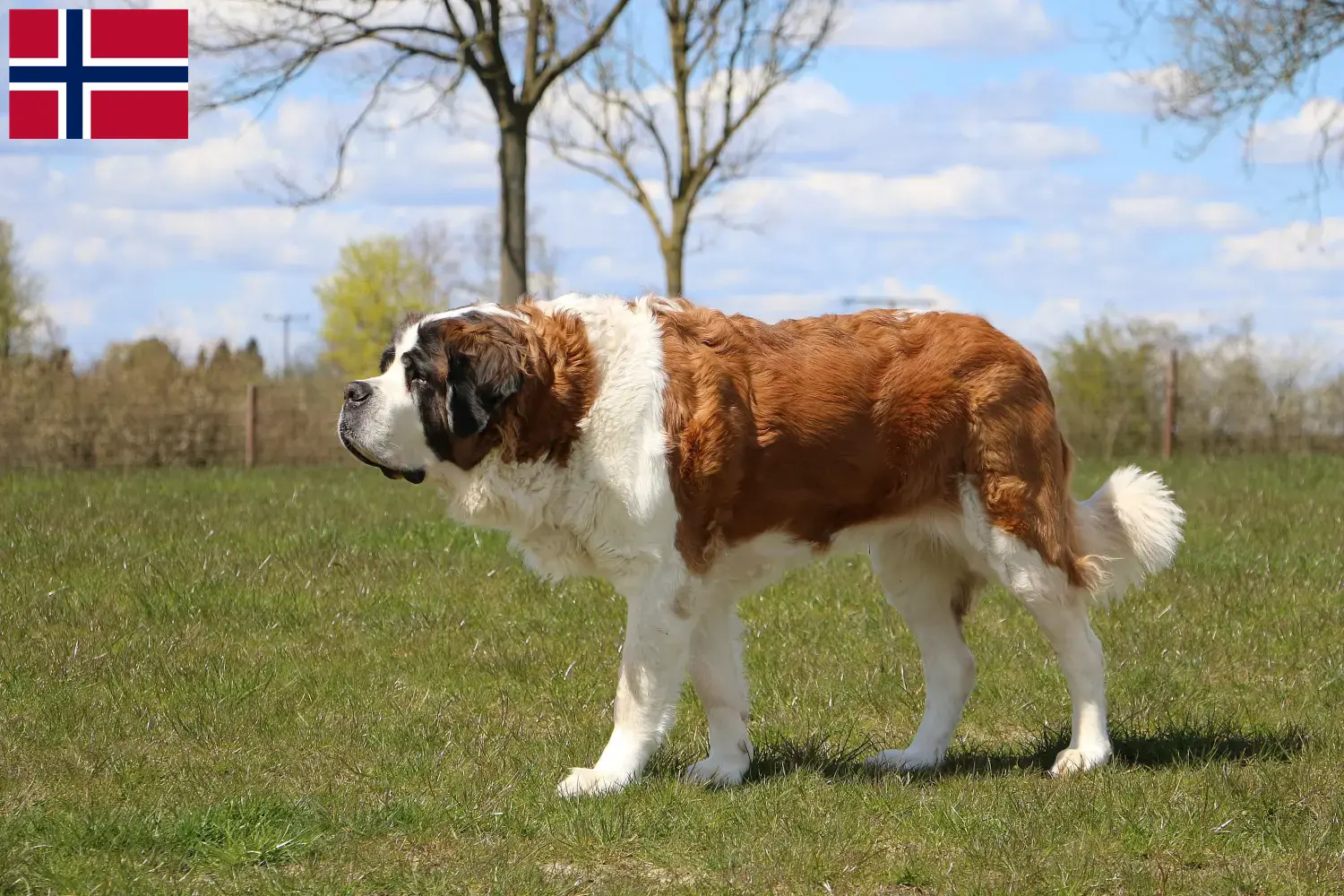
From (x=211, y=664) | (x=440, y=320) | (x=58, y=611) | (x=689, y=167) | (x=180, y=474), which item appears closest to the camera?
(x=440, y=320)

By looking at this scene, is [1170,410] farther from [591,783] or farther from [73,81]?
[591,783]

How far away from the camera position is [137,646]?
7.57 m

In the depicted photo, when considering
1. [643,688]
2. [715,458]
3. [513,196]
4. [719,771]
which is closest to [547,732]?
[719,771]

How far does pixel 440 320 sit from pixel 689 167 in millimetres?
20177

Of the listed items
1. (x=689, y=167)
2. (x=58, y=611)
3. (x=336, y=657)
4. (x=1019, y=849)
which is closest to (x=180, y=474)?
(x=58, y=611)

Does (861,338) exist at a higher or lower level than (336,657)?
higher

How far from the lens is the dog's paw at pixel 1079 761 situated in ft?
18.9

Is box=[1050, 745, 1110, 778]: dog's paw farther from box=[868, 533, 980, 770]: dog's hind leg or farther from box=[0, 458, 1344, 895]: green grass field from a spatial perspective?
box=[868, 533, 980, 770]: dog's hind leg

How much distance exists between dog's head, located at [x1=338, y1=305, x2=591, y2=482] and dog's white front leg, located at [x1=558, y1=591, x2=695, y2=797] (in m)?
0.65

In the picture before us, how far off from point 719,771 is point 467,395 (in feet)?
5.54

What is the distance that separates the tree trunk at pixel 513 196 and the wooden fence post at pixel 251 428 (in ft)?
16.8

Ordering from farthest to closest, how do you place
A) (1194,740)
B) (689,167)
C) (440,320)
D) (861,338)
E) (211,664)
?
1. (689,167)
2. (211,664)
3. (1194,740)
4. (861,338)
5. (440,320)

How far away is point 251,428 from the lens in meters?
21.4

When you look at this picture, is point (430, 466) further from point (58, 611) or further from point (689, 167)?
point (689, 167)
